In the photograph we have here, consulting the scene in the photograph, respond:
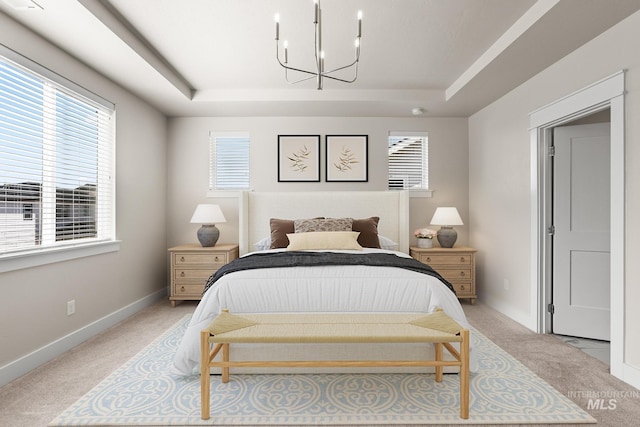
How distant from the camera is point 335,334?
1.83 metres

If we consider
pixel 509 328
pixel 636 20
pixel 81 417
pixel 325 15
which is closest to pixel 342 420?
pixel 81 417

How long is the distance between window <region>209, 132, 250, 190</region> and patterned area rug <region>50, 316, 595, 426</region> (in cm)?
266

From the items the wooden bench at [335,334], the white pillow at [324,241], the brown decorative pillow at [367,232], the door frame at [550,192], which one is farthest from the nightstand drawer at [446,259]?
the wooden bench at [335,334]

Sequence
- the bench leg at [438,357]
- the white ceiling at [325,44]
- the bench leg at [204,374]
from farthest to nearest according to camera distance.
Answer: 1. the white ceiling at [325,44]
2. the bench leg at [438,357]
3. the bench leg at [204,374]

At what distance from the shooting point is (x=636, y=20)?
2.19 meters

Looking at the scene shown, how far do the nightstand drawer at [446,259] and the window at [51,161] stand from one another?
11.3 ft

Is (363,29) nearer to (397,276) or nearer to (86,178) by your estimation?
(397,276)

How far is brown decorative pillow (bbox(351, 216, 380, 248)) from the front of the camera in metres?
3.78

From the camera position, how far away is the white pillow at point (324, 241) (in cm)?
348

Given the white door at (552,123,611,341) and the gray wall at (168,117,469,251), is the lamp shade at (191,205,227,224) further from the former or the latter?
the white door at (552,123,611,341)

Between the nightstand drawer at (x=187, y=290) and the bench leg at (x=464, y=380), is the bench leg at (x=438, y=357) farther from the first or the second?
the nightstand drawer at (x=187, y=290)

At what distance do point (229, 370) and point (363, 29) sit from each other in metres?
2.71
